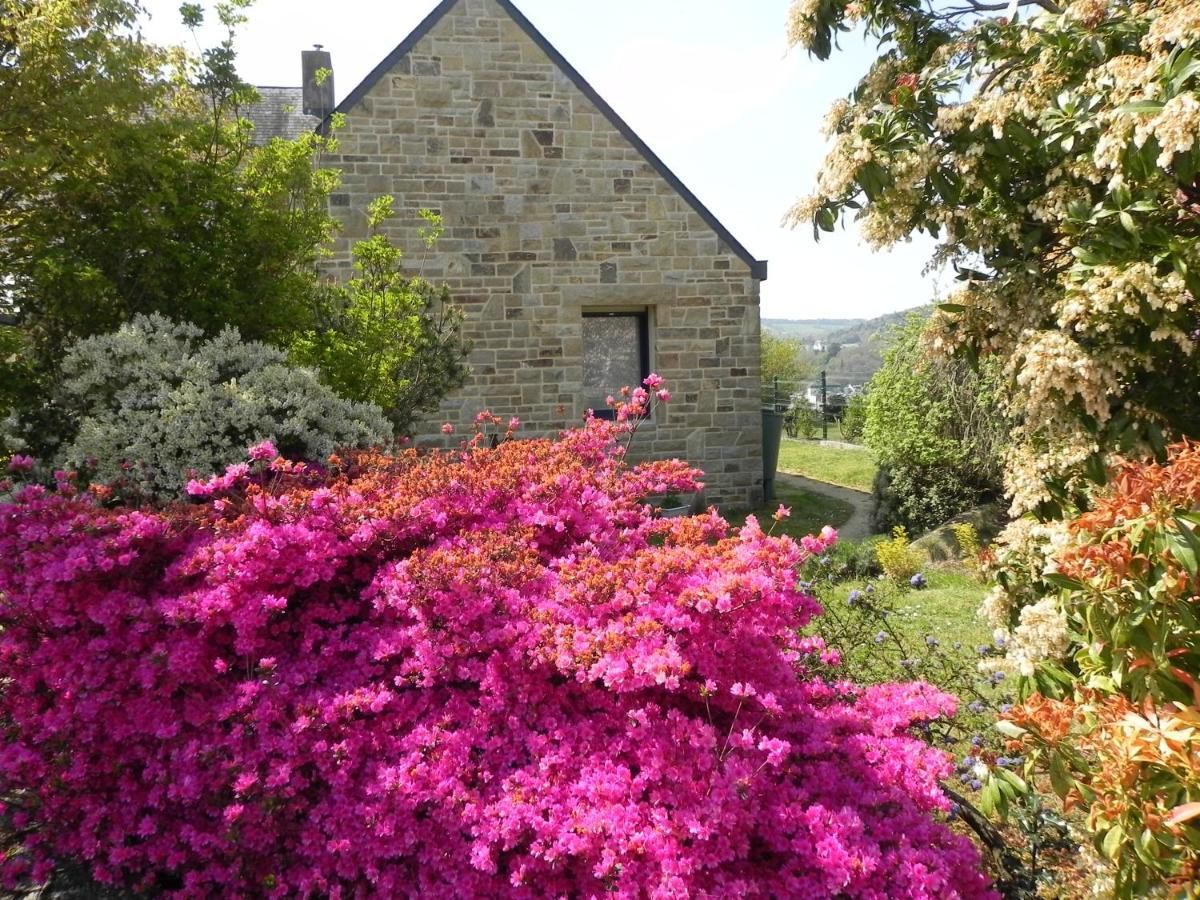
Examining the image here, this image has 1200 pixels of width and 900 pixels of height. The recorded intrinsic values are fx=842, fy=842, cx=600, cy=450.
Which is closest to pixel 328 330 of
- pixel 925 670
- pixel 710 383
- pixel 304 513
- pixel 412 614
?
pixel 304 513

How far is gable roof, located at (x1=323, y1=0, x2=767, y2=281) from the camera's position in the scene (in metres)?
9.95

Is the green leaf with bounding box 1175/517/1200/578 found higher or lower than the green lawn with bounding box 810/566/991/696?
higher

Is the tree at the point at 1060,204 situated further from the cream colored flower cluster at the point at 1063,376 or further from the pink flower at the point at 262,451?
the pink flower at the point at 262,451

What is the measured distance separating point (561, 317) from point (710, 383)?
2.20m

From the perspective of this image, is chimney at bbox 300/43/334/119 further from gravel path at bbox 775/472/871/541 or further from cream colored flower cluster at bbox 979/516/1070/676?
cream colored flower cluster at bbox 979/516/1070/676

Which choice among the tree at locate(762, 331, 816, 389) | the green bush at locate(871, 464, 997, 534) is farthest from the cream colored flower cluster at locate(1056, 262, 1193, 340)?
Answer: the tree at locate(762, 331, 816, 389)

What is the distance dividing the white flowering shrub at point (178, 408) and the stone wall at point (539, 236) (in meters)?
5.36

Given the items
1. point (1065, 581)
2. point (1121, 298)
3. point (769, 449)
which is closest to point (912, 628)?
point (1121, 298)

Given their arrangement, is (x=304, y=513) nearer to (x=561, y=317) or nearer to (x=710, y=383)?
(x=561, y=317)

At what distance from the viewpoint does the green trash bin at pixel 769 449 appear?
11656 mm

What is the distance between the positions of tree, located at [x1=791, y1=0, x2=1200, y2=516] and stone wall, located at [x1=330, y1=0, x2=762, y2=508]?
6.77 metres

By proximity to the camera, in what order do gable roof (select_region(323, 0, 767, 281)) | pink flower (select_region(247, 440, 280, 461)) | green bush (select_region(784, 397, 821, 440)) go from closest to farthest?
pink flower (select_region(247, 440, 280, 461))
gable roof (select_region(323, 0, 767, 281))
green bush (select_region(784, 397, 821, 440))

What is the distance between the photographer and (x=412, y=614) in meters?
2.95

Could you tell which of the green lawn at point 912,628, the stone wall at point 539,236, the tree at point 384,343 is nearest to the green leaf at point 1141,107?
the green lawn at point 912,628
